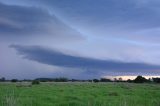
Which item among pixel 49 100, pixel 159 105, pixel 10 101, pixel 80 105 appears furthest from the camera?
pixel 49 100

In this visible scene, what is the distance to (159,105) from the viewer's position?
17578 millimetres

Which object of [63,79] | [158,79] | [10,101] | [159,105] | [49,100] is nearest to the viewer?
[10,101]

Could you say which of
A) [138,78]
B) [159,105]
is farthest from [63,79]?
[159,105]

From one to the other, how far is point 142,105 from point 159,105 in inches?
159

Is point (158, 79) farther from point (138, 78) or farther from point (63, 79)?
point (63, 79)

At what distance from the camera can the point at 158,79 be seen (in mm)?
89312

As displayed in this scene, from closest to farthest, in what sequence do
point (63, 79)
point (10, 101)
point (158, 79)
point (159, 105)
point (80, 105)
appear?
1. point (10, 101)
2. point (159, 105)
3. point (80, 105)
4. point (158, 79)
5. point (63, 79)

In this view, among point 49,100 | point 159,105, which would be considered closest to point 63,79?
point 49,100

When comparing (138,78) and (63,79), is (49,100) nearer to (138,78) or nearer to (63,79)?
(138,78)

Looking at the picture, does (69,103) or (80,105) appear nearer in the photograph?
(80,105)

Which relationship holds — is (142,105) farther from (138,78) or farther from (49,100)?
(138,78)

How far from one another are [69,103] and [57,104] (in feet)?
2.35

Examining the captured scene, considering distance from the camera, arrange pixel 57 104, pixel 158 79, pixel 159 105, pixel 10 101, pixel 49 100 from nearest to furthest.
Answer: pixel 10 101
pixel 159 105
pixel 57 104
pixel 49 100
pixel 158 79

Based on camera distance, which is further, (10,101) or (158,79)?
(158,79)
